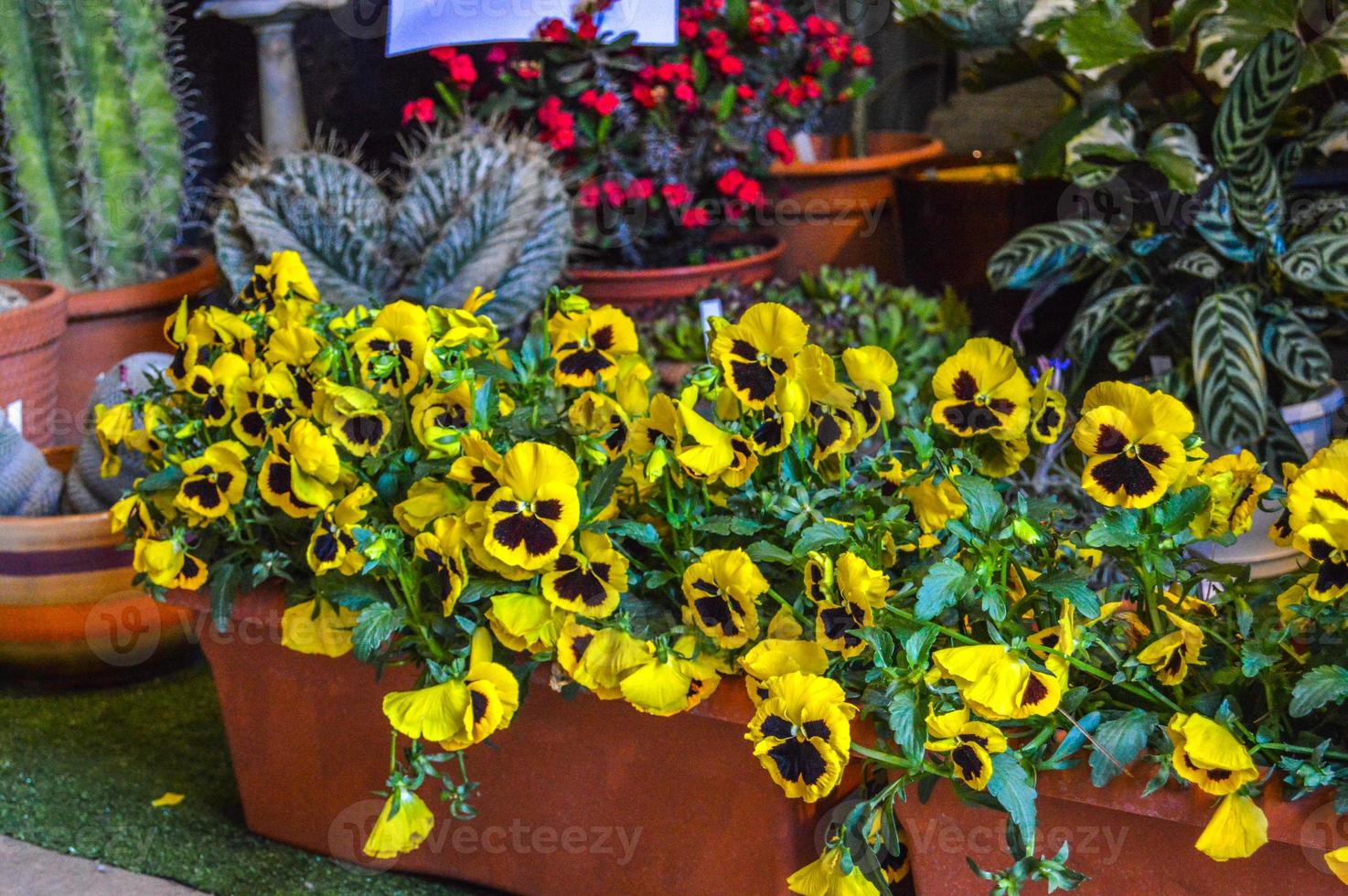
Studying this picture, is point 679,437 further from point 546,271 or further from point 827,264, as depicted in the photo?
point 827,264

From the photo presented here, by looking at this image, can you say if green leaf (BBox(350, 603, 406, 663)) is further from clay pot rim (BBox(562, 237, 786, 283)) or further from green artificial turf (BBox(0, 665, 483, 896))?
clay pot rim (BBox(562, 237, 786, 283))

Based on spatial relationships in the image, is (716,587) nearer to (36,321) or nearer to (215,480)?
(215,480)

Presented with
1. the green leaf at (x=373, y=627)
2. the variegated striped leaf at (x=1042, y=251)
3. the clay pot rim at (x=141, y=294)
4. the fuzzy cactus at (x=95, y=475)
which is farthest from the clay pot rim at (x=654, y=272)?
the green leaf at (x=373, y=627)

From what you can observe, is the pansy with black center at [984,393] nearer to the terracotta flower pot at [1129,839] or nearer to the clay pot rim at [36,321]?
the terracotta flower pot at [1129,839]

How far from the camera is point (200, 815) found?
1.48 meters

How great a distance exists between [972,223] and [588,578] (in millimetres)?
1904

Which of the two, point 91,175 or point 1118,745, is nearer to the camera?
point 1118,745

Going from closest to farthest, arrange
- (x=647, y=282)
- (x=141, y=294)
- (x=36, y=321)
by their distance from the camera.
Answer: (x=36, y=321)
(x=141, y=294)
(x=647, y=282)

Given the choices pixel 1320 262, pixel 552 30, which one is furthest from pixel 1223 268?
pixel 552 30

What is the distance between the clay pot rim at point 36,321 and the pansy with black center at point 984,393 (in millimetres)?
1573

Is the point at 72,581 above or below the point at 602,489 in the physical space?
below

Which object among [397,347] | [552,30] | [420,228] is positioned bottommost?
[420,228]

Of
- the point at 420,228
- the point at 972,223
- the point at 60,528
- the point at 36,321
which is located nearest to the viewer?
the point at 60,528

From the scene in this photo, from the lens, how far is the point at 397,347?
116cm
